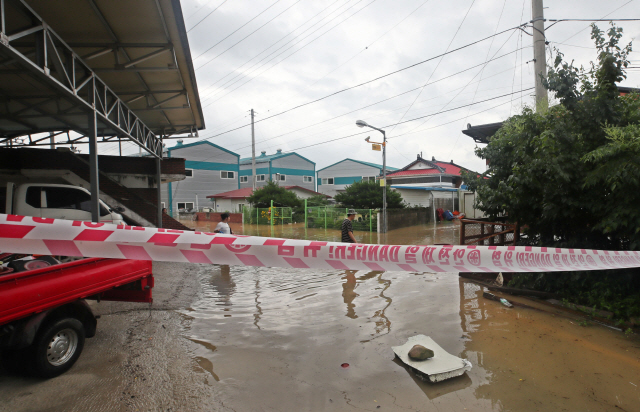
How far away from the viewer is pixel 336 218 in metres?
20.8

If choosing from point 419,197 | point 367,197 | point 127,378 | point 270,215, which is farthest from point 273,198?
→ point 127,378

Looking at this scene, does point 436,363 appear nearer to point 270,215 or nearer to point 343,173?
point 270,215

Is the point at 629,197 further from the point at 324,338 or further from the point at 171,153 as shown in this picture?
the point at 171,153

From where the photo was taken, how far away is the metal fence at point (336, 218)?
18.8m

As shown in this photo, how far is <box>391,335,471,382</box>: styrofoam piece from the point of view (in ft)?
11.1

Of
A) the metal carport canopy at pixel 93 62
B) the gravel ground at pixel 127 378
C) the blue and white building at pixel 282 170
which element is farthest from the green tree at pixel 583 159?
the blue and white building at pixel 282 170

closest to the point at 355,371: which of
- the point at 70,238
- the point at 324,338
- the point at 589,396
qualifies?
the point at 324,338

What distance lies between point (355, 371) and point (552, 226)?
4.72m

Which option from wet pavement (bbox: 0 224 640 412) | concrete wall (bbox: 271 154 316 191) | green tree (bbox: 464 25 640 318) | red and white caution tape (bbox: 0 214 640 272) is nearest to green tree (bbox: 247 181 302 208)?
concrete wall (bbox: 271 154 316 191)

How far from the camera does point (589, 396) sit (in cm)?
312

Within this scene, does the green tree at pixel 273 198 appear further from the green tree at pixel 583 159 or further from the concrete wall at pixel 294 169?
the green tree at pixel 583 159

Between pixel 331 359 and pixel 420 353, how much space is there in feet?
3.27

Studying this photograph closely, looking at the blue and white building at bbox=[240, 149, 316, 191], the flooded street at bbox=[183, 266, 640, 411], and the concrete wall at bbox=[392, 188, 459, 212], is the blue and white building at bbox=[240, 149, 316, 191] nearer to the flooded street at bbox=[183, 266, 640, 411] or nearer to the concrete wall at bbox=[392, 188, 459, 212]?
the concrete wall at bbox=[392, 188, 459, 212]

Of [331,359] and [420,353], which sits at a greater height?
[420,353]
